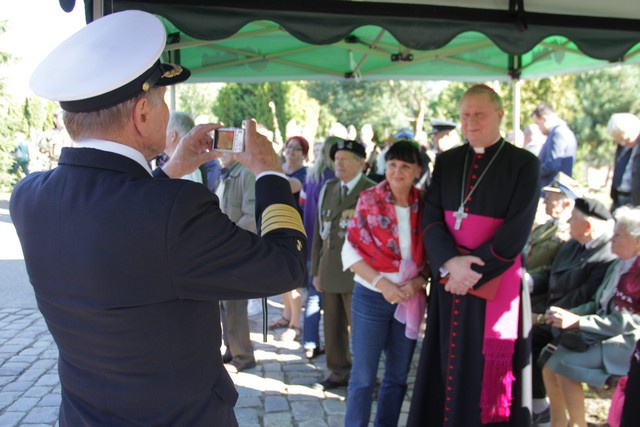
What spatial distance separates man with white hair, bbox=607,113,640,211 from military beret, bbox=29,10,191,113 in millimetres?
5366

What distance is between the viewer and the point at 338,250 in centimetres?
457

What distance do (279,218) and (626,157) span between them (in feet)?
17.6

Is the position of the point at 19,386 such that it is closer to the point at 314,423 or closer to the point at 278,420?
the point at 278,420

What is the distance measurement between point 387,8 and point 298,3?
0.45 m

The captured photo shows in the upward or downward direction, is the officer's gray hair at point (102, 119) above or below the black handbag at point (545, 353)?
above

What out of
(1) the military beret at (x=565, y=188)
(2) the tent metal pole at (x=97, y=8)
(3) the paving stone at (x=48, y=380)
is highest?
(2) the tent metal pole at (x=97, y=8)

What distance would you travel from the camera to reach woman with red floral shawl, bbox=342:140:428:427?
349cm

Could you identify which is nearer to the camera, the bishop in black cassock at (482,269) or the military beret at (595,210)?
the bishop in black cassock at (482,269)

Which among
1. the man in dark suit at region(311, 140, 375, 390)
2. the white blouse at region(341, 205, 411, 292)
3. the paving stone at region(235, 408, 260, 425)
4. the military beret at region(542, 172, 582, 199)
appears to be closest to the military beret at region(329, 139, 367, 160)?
the man in dark suit at region(311, 140, 375, 390)

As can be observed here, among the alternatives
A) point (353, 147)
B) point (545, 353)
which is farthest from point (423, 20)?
point (545, 353)

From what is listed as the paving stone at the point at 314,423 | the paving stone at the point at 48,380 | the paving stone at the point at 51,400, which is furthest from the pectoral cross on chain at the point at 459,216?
the paving stone at the point at 48,380

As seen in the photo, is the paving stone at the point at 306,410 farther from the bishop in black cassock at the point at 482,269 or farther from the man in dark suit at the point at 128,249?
the man in dark suit at the point at 128,249

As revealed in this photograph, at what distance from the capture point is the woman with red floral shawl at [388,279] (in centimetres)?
349

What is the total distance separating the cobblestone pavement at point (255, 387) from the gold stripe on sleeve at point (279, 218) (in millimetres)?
2838
